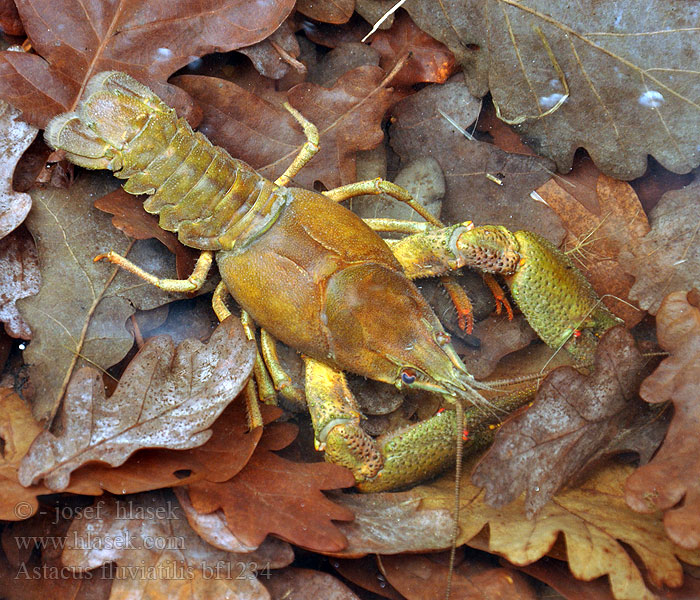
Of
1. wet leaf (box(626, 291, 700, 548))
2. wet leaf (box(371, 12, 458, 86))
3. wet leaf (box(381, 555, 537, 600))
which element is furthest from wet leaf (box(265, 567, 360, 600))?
wet leaf (box(371, 12, 458, 86))

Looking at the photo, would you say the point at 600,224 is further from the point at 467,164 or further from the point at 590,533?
the point at 590,533

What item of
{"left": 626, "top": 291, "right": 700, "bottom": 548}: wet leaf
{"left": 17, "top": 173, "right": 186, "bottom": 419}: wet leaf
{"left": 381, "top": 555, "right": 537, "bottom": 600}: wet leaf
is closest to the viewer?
{"left": 626, "top": 291, "right": 700, "bottom": 548}: wet leaf

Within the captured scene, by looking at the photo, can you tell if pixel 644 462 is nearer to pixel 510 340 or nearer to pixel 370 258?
pixel 510 340

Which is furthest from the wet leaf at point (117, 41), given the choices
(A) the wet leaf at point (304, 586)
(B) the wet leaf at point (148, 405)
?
(A) the wet leaf at point (304, 586)

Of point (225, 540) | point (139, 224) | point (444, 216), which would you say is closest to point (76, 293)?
point (139, 224)

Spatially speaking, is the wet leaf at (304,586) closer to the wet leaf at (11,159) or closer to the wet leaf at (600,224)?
the wet leaf at (600,224)

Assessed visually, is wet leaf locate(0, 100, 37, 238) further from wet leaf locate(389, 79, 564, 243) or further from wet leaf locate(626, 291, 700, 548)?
wet leaf locate(626, 291, 700, 548)

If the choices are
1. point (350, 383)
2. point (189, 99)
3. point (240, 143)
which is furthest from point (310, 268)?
point (189, 99)
